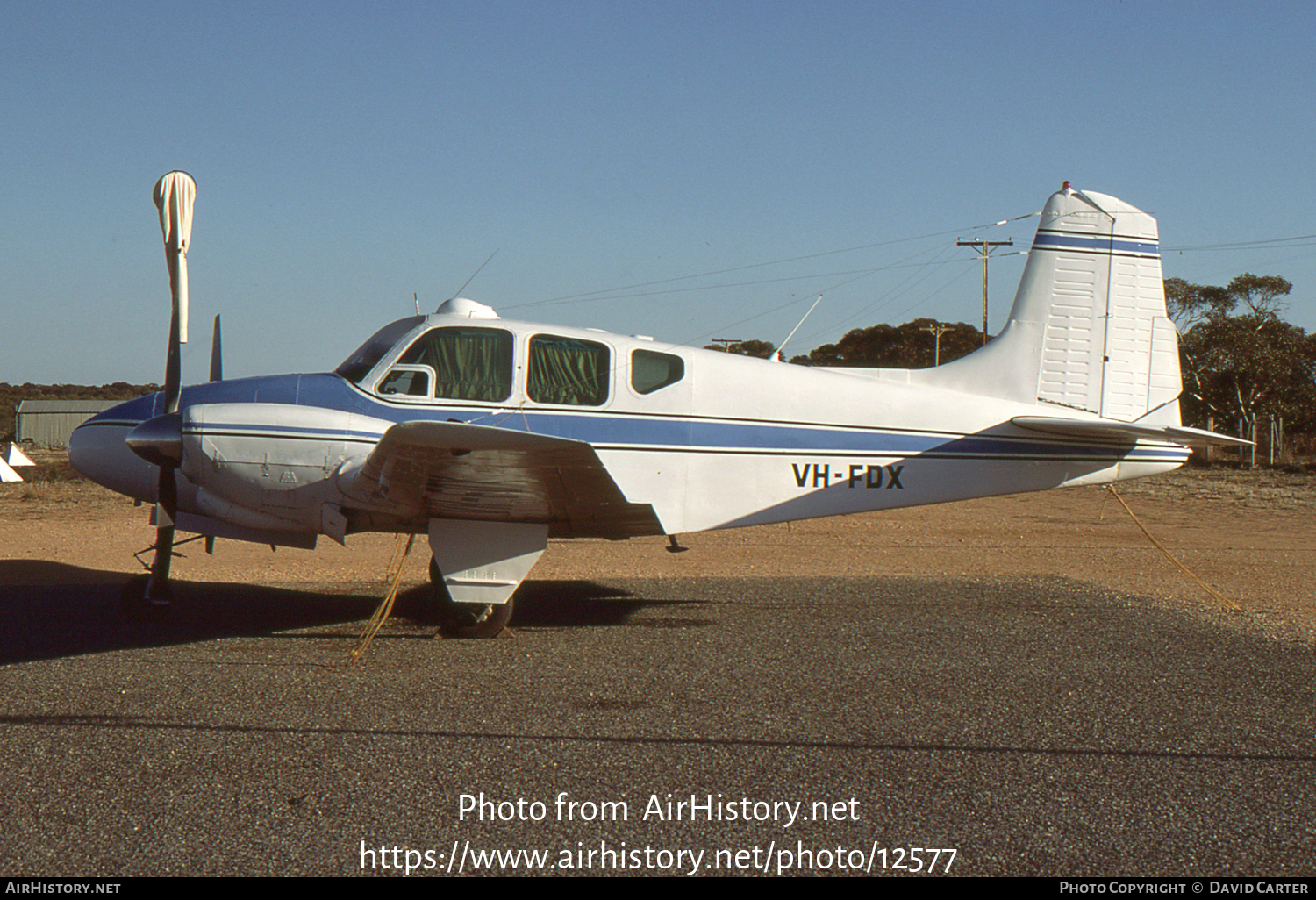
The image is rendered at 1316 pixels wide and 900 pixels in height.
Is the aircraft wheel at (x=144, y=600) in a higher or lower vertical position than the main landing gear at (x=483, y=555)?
lower

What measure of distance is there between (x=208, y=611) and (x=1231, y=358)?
3961 centimetres

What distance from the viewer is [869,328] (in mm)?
50938

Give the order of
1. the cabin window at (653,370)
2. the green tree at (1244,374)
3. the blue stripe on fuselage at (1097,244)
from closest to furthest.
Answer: the cabin window at (653,370) < the blue stripe on fuselage at (1097,244) < the green tree at (1244,374)

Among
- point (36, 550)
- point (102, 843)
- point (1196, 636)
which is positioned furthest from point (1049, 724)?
point (36, 550)

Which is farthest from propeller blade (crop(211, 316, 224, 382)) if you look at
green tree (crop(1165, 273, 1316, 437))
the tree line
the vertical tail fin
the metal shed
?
the metal shed

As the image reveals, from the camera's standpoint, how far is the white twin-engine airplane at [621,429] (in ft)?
22.1

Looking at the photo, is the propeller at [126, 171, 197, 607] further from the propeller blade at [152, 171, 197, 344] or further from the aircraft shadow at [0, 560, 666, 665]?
the aircraft shadow at [0, 560, 666, 665]

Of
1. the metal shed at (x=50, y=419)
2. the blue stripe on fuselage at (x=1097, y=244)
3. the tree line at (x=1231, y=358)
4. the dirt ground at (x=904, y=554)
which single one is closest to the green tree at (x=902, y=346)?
the tree line at (x=1231, y=358)

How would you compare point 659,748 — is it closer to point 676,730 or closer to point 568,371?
point 676,730

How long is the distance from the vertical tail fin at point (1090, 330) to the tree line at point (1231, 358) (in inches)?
805

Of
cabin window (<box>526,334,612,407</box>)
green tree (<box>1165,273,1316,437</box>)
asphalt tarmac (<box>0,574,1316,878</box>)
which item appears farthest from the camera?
green tree (<box>1165,273,1316,437</box>)

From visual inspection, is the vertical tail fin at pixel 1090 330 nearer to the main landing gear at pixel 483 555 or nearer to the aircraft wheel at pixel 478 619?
the main landing gear at pixel 483 555

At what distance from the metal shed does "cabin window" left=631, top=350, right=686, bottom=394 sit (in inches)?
2527

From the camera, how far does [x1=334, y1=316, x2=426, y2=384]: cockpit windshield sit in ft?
24.4
